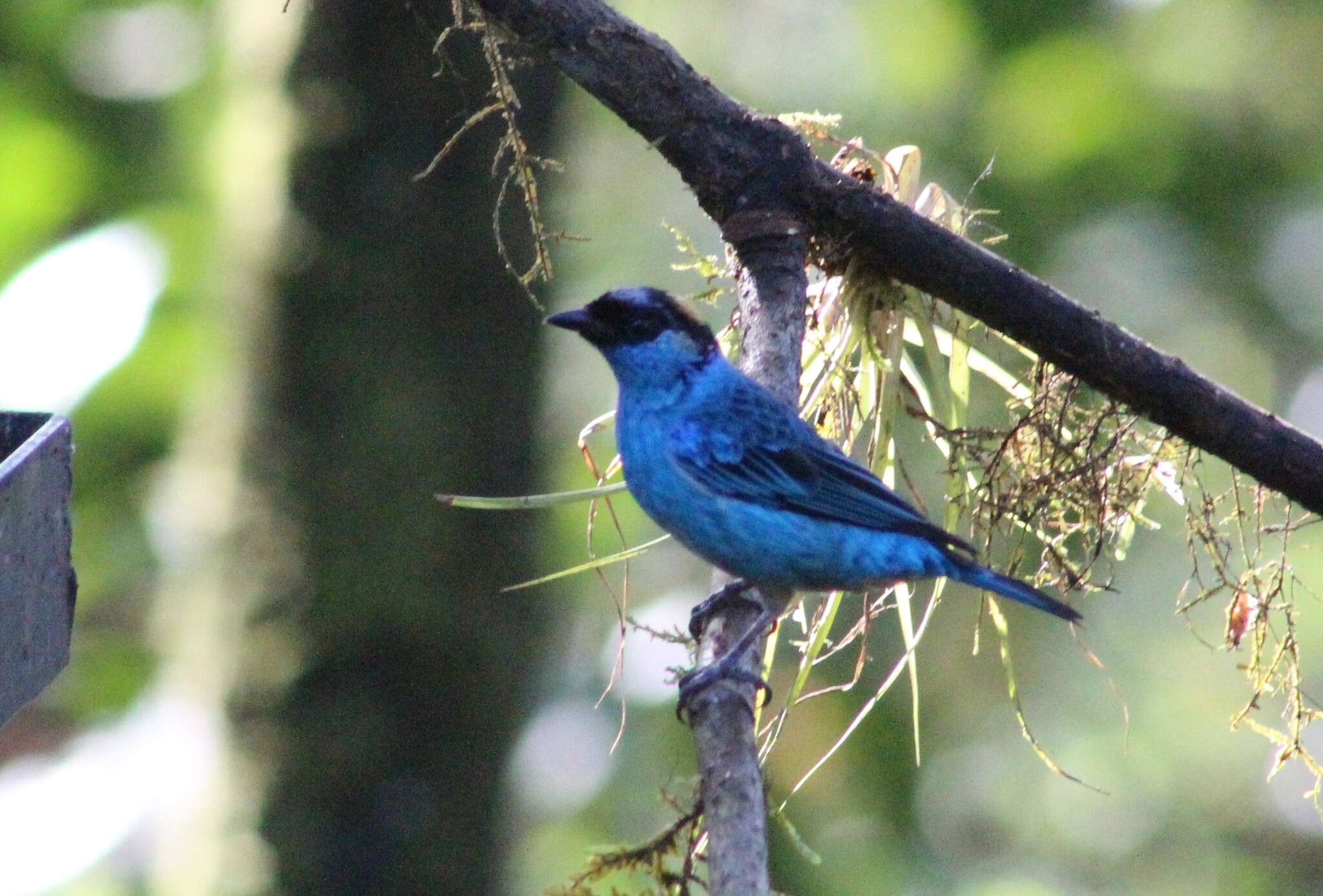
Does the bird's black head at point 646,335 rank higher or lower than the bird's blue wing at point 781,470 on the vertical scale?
higher

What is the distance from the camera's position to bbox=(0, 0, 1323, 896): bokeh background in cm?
492

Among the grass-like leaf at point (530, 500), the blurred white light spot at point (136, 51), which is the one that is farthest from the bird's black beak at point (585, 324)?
the blurred white light spot at point (136, 51)

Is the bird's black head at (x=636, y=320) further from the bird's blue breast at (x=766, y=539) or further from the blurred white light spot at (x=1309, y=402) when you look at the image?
the blurred white light spot at (x=1309, y=402)

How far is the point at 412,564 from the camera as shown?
495cm

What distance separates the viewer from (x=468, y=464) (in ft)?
16.9

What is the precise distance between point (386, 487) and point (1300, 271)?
4.51m

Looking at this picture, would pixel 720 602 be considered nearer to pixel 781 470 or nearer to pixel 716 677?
pixel 781 470

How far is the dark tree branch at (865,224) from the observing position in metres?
2.64

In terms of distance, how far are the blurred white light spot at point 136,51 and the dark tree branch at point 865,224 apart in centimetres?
356

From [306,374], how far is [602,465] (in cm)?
149

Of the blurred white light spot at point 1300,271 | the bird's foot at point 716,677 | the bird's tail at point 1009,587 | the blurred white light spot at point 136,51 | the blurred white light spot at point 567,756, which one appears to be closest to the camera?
the bird's foot at point 716,677

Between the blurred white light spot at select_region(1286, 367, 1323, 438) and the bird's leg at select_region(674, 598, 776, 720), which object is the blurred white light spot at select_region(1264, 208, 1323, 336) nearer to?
the blurred white light spot at select_region(1286, 367, 1323, 438)

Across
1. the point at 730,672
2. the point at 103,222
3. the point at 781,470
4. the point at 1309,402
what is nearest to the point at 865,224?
the point at 781,470

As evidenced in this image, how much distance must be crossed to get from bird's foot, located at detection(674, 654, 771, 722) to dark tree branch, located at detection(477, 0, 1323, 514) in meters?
0.90
